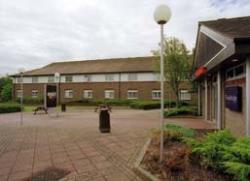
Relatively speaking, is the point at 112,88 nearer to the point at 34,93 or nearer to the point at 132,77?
the point at 132,77

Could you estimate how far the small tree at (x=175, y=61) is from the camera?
84.7 ft

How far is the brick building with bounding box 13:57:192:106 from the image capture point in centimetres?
4025

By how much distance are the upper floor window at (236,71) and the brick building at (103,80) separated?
26.7 m

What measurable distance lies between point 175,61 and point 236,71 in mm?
16691

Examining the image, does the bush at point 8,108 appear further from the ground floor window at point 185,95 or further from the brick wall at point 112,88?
the ground floor window at point 185,95

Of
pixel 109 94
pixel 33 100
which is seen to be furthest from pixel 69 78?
pixel 109 94

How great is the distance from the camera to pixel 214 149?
197 inches

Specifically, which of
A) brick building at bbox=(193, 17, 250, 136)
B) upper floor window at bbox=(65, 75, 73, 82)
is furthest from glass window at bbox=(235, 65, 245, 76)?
upper floor window at bbox=(65, 75, 73, 82)

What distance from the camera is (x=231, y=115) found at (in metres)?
10.2

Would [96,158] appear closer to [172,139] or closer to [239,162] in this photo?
[172,139]

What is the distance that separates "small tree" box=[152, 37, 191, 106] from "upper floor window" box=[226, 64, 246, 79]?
15.1 metres

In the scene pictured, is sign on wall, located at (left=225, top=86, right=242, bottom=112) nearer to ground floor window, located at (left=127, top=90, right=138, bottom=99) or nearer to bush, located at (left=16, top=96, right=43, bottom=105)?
ground floor window, located at (left=127, top=90, right=138, bottom=99)

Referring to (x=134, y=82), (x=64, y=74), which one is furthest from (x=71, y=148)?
(x=64, y=74)

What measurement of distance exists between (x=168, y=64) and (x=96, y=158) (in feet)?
66.0
